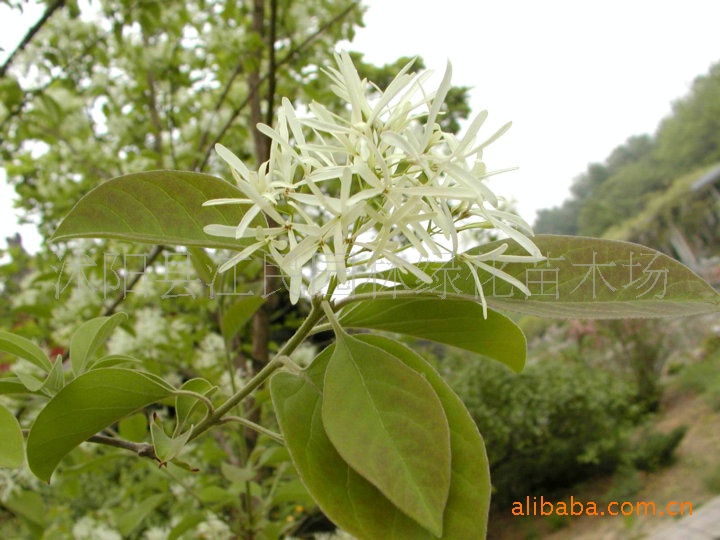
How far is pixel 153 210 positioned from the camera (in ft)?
2.10

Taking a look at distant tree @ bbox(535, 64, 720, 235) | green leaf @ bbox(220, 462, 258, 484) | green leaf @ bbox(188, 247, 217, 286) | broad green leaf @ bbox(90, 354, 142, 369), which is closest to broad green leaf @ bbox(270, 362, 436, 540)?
broad green leaf @ bbox(90, 354, 142, 369)

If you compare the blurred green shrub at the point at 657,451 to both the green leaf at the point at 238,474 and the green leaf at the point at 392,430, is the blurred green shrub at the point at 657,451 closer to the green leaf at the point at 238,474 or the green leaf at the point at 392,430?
the green leaf at the point at 238,474

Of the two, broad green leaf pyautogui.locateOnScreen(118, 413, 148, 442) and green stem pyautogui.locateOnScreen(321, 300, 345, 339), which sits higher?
green stem pyautogui.locateOnScreen(321, 300, 345, 339)

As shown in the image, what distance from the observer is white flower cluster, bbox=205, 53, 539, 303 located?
550 mm

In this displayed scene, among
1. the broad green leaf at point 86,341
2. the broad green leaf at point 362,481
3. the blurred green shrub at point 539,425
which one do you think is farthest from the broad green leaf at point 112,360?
→ the blurred green shrub at point 539,425

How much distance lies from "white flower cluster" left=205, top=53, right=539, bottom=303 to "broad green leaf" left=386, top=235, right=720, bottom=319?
56 millimetres

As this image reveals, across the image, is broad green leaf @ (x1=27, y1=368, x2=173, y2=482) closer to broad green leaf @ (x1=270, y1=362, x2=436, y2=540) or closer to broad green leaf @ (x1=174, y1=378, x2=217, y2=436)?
broad green leaf @ (x1=174, y1=378, x2=217, y2=436)

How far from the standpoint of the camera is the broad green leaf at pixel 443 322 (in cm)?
70

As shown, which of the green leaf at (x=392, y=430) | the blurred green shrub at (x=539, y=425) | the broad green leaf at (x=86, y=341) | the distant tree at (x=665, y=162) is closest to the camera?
the green leaf at (x=392, y=430)

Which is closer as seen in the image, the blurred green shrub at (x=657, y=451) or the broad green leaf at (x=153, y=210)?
the broad green leaf at (x=153, y=210)

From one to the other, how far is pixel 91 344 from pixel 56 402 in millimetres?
149

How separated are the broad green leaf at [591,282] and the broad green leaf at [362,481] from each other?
0.15 m

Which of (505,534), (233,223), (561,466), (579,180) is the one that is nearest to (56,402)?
(233,223)

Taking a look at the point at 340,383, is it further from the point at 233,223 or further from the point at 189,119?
the point at 189,119
